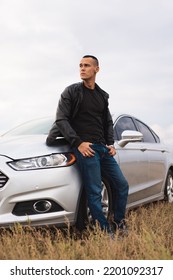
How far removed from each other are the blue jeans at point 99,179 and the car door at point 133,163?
608 millimetres

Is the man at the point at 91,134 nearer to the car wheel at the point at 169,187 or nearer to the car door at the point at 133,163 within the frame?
the car door at the point at 133,163

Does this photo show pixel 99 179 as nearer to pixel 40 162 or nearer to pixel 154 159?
pixel 40 162

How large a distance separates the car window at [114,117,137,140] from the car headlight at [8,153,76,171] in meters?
1.39

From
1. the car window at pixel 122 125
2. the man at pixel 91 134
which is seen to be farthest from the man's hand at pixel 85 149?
the car window at pixel 122 125

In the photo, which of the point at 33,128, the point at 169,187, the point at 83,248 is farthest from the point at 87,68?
the point at 169,187

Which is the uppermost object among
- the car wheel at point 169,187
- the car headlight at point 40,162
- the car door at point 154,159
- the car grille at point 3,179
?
the car headlight at point 40,162

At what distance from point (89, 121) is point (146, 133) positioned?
272cm

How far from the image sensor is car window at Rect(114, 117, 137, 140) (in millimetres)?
5937

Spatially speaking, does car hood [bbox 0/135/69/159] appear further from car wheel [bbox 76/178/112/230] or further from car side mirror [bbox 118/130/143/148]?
car side mirror [bbox 118/130/143/148]

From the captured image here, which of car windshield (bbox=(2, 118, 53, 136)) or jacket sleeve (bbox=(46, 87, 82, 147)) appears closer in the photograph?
jacket sleeve (bbox=(46, 87, 82, 147))

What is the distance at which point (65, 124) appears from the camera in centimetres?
465

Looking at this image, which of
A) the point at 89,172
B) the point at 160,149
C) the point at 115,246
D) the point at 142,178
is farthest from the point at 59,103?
the point at 160,149

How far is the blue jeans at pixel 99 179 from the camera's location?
4625mm

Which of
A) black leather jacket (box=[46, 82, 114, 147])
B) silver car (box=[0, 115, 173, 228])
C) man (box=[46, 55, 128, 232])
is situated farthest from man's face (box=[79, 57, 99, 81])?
silver car (box=[0, 115, 173, 228])
